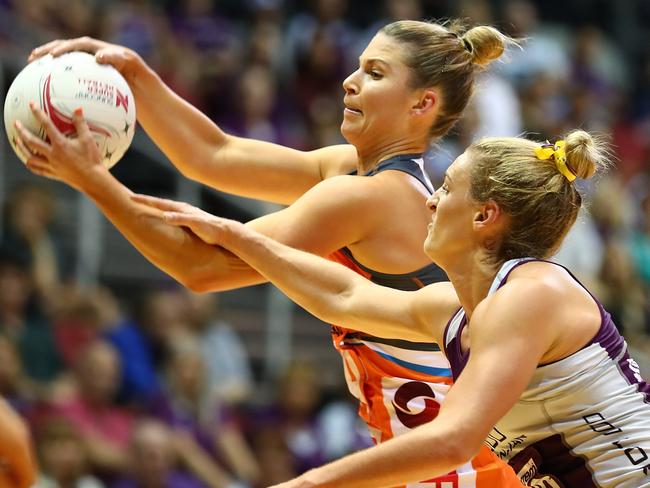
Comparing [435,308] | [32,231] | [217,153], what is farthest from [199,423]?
[435,308]

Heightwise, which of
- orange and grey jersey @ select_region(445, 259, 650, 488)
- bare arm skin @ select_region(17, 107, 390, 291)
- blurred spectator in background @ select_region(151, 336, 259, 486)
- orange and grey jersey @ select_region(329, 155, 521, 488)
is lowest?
blurred spectator in background @ select_region(151, 336, 259, 486)

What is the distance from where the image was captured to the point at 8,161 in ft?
27.2

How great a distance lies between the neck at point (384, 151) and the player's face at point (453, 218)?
0.75 m

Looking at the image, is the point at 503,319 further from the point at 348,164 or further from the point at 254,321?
the point at 254,321

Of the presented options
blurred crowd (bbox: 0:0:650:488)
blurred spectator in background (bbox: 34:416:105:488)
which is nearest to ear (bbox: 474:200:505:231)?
blurred crowd (bbox: 0:0:650:488)

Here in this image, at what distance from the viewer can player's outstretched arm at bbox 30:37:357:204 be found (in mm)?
4102

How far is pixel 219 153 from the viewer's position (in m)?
4.23

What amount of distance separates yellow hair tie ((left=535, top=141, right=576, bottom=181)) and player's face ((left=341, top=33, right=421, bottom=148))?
0.86 metres

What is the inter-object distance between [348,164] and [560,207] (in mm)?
1213

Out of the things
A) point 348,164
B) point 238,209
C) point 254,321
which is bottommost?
point 254,321

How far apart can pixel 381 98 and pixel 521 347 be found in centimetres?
134

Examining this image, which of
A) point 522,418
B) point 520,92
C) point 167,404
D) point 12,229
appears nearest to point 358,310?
point 522,418

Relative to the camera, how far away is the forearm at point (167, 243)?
3.56 m

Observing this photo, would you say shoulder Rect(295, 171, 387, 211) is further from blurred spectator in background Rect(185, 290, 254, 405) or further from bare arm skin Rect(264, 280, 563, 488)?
blurred spectator in background Rect(185, 290, 254, 405)
